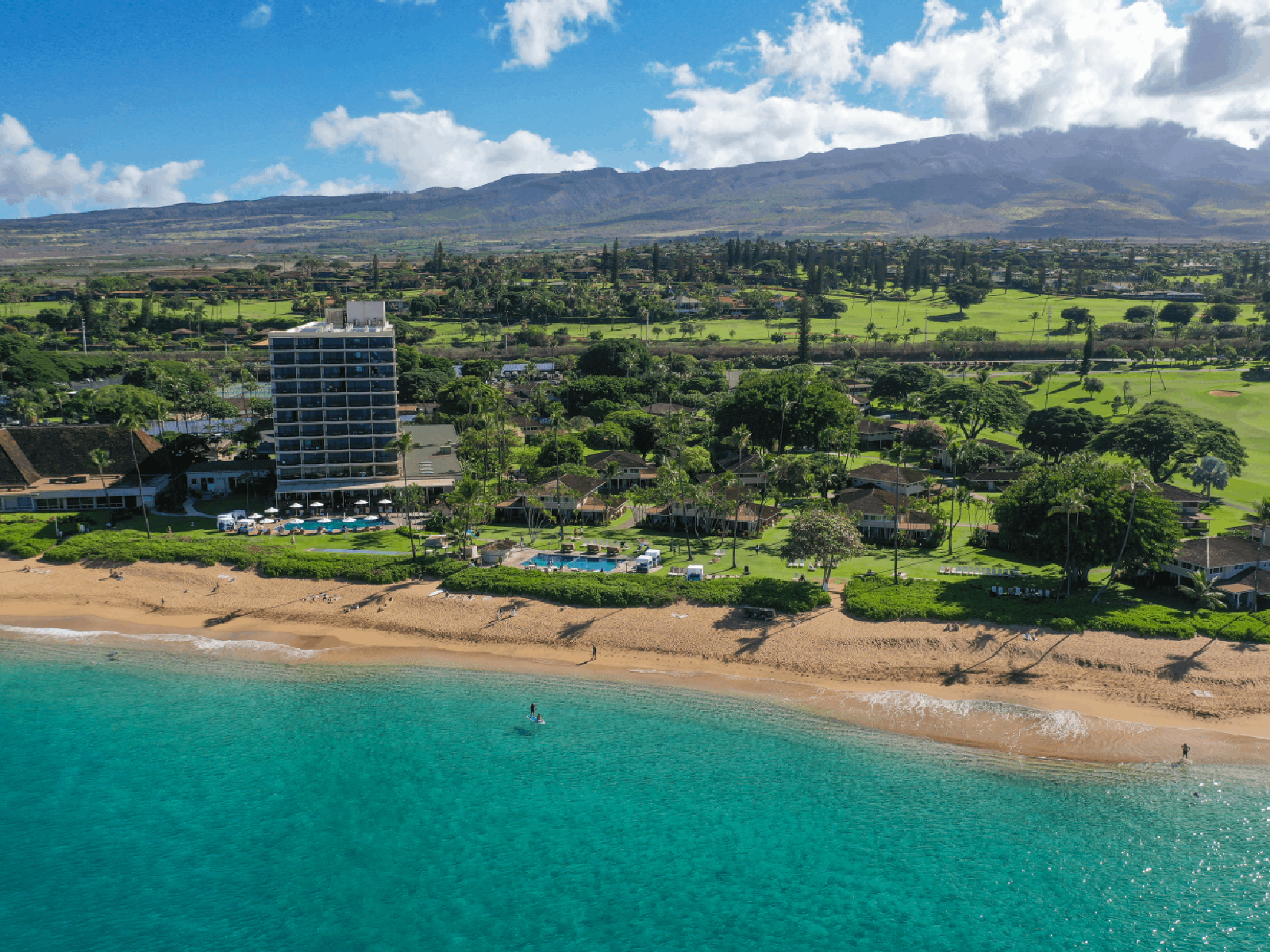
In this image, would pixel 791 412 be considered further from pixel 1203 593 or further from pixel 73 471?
pixel 73 471

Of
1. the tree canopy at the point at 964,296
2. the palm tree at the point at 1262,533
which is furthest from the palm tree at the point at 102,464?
the tree canopy at the point at 964,296

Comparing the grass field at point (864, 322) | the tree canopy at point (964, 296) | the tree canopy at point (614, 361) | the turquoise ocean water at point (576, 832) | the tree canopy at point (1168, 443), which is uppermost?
the tree canopy at point (964, 296)

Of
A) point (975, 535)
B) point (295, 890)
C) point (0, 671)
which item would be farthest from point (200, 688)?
point (975, 535)

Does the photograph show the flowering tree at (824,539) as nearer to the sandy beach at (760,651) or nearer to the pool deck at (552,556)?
the sandy beach at (760,651)

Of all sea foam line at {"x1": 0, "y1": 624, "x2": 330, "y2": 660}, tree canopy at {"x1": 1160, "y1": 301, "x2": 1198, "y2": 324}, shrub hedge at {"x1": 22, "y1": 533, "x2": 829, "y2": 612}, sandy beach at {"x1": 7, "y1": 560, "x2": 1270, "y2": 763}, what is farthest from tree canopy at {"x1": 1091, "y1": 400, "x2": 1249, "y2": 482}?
tree canopy at {"x1": 1160, "y1": 301, "x2": 1198, "y2": 324}

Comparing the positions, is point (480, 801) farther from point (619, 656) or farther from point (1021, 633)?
point (1021, 633)

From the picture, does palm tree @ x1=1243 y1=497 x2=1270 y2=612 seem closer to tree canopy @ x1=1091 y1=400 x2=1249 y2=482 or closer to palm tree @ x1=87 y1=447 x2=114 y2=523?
tree canopy @ x1=1091 y1=400 x2=1249 y2=482
